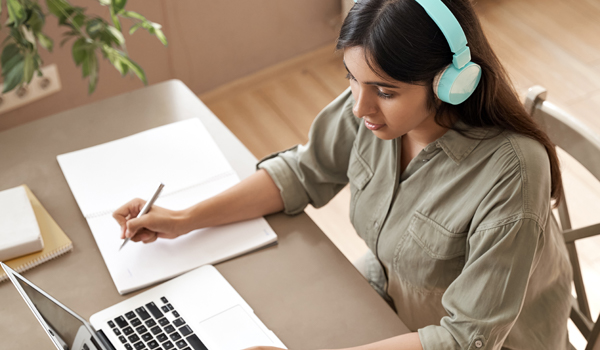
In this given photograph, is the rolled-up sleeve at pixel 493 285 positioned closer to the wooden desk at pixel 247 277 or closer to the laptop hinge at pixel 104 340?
the wooden desk at pixel 247 277

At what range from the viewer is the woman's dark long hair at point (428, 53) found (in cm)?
85

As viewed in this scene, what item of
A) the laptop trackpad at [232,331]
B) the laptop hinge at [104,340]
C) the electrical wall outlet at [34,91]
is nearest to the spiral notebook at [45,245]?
the laptop hinge at [104,340]

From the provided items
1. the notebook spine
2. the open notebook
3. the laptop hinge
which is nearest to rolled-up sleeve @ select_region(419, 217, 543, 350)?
the open notebook

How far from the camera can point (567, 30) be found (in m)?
2.78

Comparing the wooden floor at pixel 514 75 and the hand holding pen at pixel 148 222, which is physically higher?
the hand holding pen at pixel 148 222

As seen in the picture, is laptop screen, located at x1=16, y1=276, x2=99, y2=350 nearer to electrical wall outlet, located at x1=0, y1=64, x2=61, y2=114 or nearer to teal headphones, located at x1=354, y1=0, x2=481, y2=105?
teal headphones, located at x1=354, y1=0, x2=481, y2=105

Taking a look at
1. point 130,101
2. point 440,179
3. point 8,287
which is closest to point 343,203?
point 130,101

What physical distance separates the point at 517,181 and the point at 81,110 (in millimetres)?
961

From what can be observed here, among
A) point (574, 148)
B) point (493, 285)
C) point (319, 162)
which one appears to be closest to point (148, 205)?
point (319, 162)

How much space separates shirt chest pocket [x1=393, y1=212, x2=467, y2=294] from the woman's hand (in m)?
0.40

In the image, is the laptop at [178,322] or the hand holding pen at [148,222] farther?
the hand holding pen at [148,222]

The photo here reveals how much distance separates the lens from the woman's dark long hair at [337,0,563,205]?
85cm

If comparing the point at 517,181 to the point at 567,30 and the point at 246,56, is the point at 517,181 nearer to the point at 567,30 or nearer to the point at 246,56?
the point at 246,56

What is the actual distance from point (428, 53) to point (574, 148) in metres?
0.40
